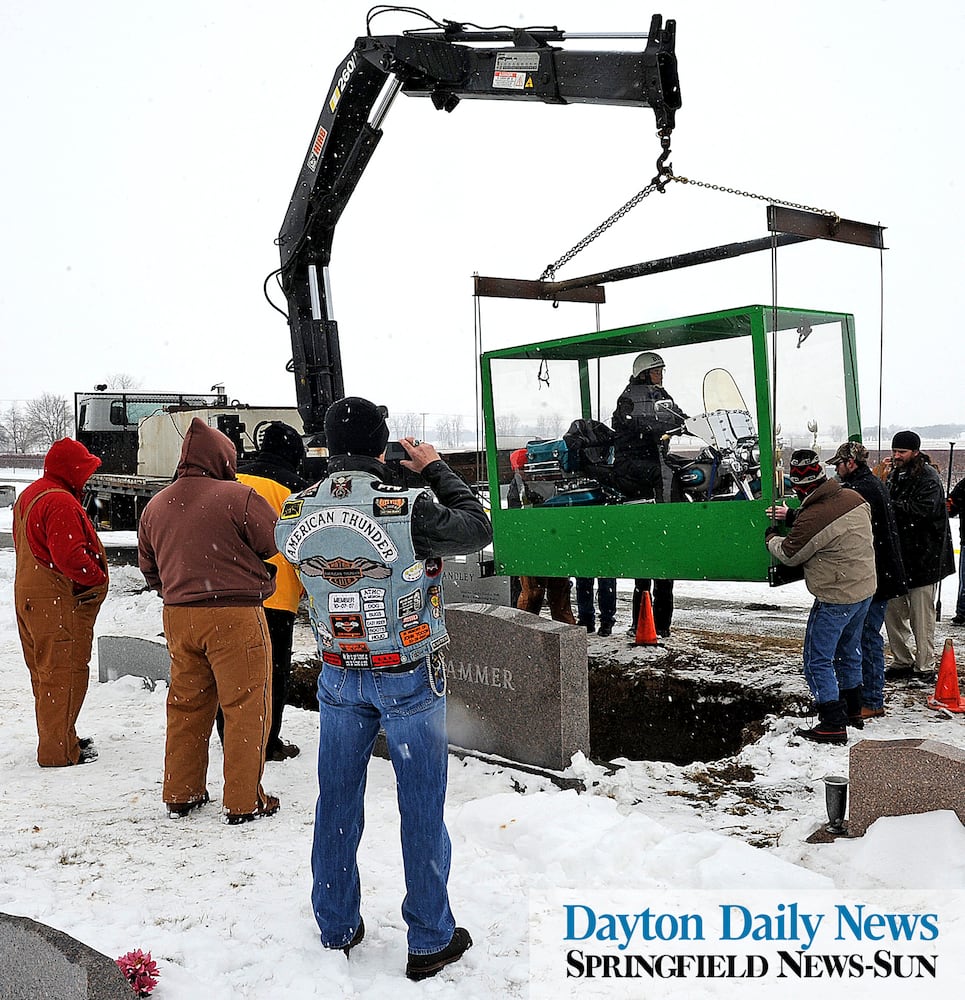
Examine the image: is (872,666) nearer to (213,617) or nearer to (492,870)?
(492,870)

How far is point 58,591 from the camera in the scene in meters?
5.57

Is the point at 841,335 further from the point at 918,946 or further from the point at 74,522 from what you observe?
the point at 74,522

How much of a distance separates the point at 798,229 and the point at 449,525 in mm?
3821

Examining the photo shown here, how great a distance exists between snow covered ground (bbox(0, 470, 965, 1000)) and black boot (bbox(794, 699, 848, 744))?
178mm

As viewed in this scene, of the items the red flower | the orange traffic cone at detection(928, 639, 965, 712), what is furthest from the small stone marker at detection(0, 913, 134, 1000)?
the orange traffic cone at detection(928, 639, 965, 712)

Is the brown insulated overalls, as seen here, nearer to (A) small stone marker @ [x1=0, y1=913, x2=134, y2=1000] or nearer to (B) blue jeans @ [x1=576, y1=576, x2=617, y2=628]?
(A) small stone marker @ [x1=0, y1=913, x2=134, y2=1000]

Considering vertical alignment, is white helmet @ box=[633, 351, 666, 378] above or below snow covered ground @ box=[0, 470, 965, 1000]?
above

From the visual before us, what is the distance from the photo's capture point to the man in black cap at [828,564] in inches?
233

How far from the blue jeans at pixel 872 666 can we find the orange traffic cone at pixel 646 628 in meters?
2.49

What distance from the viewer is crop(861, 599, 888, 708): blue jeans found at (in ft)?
21.7

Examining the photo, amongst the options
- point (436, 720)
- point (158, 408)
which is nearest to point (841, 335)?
point (436, 720)

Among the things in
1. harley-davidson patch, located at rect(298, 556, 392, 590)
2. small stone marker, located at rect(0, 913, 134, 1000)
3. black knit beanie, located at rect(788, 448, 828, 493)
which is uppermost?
black knit beanie, located at rect(788, 448, 828, 493)

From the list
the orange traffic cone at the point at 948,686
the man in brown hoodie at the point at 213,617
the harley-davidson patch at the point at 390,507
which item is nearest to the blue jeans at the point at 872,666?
the orange traffic cone at the point at 948,686

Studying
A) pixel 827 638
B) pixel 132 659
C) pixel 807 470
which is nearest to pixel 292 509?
pixel 807 470
